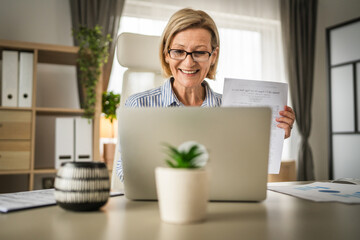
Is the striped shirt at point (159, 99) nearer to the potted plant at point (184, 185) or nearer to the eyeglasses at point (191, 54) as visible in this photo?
the eyeglasses at point (191, 54)

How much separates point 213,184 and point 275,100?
0.36 metres

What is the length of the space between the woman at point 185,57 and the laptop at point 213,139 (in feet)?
2.79

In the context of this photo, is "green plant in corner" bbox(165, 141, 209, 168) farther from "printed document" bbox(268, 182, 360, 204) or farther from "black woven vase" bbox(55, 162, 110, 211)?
"printed document" bbox(268, 182, 360, 204)

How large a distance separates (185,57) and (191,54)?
33 millimetres

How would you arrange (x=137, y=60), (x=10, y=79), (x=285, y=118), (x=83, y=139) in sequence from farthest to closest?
(x=83, y=139) < (x=10, y=79) < (x=137, y=60) < (x=285, y=118)

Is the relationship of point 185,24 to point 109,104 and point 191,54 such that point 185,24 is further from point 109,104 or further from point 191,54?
point 109,104

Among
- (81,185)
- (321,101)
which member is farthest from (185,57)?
(321,101)

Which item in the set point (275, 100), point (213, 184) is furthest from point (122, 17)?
point (213, 184)

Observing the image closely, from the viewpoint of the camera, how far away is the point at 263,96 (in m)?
0.97

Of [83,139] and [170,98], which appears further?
[83,139]

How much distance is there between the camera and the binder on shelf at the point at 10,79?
2320 millimetres

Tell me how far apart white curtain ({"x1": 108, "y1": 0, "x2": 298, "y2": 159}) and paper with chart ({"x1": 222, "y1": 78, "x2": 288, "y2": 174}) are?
8.24 feet

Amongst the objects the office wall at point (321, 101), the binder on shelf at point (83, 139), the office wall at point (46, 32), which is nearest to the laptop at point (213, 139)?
the binder on shelf at point (83, 139)

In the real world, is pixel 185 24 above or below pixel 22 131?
above
